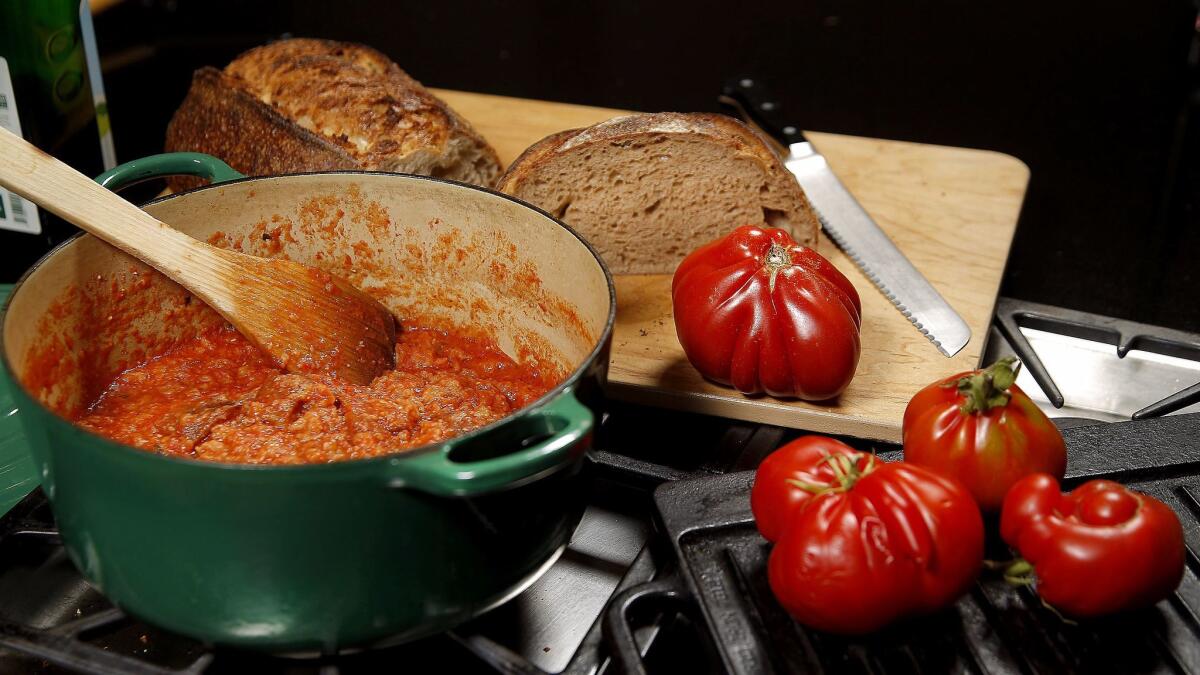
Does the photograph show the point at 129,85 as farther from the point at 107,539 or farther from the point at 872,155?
the point at 107,539

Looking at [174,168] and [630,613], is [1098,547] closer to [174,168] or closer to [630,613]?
[630,613]

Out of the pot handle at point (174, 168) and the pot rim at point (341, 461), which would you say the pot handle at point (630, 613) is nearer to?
the pot rim at point (341, 461)

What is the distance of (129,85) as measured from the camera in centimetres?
218

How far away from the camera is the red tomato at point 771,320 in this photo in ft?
4.14

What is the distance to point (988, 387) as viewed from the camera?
972mm

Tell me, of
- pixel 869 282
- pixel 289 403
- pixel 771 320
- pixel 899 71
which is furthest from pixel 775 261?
pixel 899 71

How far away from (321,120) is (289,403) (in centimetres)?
65

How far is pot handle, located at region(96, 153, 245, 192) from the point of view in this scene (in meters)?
1.25

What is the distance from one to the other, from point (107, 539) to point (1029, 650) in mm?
728

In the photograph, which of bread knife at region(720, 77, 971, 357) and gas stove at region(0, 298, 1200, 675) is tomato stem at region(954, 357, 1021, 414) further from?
bread knife at region(720, 77, 971, 357)

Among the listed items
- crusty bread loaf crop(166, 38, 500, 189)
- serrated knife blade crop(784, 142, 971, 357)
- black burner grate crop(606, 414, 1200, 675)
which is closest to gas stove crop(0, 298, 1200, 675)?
black burner grate crop(606, 414, 1200, 675)

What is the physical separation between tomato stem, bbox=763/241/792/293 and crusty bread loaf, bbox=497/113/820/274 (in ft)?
0.95

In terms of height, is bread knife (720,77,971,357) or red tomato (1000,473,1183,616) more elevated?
red tomato (1000,473,1183,616)

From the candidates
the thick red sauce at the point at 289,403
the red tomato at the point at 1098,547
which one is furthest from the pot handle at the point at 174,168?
the red tomato at the point at 1098,547
